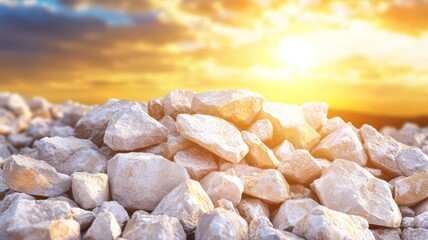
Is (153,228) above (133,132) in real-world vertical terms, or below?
below

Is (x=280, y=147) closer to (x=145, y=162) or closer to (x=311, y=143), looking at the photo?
(x=311, y=143)

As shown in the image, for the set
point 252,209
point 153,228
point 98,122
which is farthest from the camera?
point 98,122

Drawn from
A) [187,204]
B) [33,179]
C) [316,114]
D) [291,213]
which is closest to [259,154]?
[291,213]

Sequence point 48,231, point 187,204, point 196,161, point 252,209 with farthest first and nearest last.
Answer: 1. point 196,161
2. point 252,209
3. point 187,204
4. point 48,231

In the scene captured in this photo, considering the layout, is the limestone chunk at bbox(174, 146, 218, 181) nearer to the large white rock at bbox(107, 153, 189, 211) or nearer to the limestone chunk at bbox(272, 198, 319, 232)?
the large white rock at bbox(107, 153, 189, 211)

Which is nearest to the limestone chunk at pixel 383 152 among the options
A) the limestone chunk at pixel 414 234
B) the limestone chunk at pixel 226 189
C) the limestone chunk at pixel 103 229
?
the limestone chunk at pixel 414 234

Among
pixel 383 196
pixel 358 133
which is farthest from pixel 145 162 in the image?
pixel 358 133

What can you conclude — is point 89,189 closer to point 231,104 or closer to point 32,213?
point 32,213
